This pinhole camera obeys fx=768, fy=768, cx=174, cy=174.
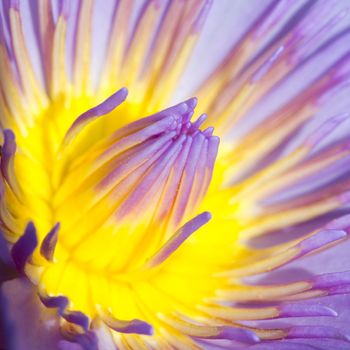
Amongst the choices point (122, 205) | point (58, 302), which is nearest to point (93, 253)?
point (122, 205)

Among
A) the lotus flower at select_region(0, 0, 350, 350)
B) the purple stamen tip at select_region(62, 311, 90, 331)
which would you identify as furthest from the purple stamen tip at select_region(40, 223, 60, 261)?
the purple stamen tip at select_region(62, 311, 90, 331)

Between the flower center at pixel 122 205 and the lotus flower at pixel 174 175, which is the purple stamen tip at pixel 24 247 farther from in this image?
the flower center at pixel 122 205

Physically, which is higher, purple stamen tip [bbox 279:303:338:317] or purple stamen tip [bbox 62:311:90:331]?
purple stamen tip [bbox 279:303:338:317]

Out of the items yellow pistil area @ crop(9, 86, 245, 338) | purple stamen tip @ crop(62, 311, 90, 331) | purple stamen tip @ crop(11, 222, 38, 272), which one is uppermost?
yellow pistil area @ crop(9, 86, 245, 338)

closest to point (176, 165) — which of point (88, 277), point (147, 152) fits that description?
point (147, 152)

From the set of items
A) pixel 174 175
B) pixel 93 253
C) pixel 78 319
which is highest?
pixel 174 175

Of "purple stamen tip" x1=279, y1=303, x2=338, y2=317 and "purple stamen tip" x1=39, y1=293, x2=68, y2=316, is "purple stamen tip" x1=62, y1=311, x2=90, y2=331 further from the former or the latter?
"purple stamen tip" x1=279, y1=303, x2=338, y2=317

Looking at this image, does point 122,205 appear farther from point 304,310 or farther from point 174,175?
point 304,310

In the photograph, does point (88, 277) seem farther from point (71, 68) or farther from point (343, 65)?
point (343, 65)
